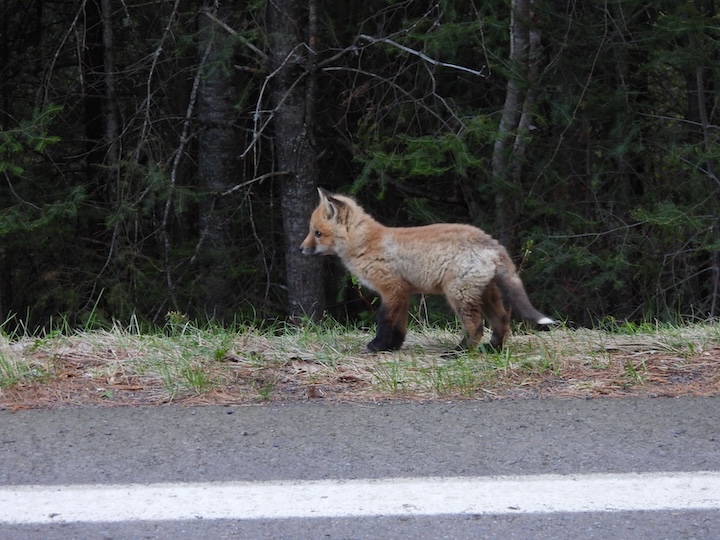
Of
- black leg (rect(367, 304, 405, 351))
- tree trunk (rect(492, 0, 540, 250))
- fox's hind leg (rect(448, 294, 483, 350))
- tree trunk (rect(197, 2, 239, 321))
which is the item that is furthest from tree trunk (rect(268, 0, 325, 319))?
fox's hind leg (rect(448, 294, 483, 350))

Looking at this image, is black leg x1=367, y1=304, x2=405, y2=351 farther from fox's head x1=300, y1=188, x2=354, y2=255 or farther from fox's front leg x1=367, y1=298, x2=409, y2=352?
fox's head x1=300, y1=188, x2=354, y2=255

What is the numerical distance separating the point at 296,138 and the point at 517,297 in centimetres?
615

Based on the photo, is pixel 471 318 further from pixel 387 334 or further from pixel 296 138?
pixel 296 138

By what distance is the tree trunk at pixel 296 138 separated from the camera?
11367mm

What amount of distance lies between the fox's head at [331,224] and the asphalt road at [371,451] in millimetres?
2706

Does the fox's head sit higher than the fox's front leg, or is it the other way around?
the fox's head

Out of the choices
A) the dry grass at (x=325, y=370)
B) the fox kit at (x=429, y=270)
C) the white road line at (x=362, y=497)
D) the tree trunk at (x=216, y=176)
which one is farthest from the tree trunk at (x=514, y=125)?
the white road line at (x=362, y=497)

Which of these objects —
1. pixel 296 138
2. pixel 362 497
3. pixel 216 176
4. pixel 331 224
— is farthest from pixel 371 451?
pixel 216 176

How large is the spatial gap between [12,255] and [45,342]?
877 centimetres

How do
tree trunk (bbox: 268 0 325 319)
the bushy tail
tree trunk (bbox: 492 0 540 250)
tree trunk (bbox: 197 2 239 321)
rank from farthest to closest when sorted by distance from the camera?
tree trunk (bbox: 197 2 239 321) → tree trunk (bbox: 268 0 325 319) → tree trunk (bbox: 492 0 540 250) → the bushy tail

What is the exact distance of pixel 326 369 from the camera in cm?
544

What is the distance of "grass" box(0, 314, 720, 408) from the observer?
4941 mm

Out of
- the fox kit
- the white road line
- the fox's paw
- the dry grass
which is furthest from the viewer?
the fox's paw

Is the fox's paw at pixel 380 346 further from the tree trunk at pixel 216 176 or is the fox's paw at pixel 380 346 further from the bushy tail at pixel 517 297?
the tree trunk at pixel 216 176
